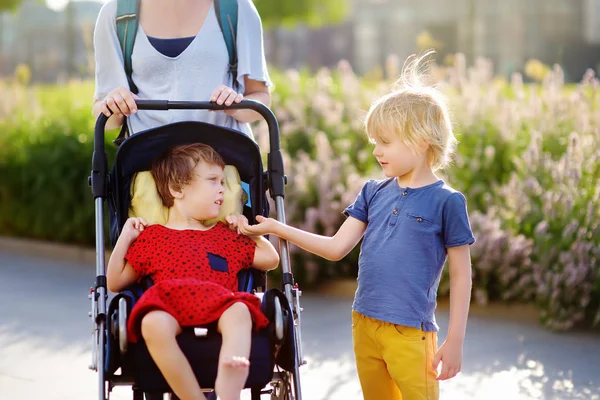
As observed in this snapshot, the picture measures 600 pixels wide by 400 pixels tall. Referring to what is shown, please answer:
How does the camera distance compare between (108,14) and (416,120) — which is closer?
(416,120)

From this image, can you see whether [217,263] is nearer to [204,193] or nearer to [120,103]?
[204,193]

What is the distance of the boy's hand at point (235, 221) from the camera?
12.5ft

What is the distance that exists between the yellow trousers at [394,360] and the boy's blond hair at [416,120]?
0.62m

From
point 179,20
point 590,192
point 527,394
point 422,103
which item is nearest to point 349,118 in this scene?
point 590,192

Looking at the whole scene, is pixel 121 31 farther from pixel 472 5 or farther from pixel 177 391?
pixel 472 5

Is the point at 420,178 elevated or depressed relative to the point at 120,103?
depressed

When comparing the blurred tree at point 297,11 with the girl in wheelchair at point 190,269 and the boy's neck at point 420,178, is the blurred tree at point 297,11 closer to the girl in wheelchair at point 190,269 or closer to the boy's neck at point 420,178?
the girl in wheelchair at point 190,269

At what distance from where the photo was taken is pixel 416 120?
3381 mm

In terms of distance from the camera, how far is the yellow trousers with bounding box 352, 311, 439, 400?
3367 millimetres

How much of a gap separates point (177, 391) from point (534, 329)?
3.76m

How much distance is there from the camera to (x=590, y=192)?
653cm

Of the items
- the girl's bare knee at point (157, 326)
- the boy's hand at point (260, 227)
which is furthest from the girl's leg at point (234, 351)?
the boy's hand at point (260, 227)

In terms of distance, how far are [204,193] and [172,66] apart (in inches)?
26.5

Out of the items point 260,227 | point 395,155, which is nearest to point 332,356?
point 260,227
